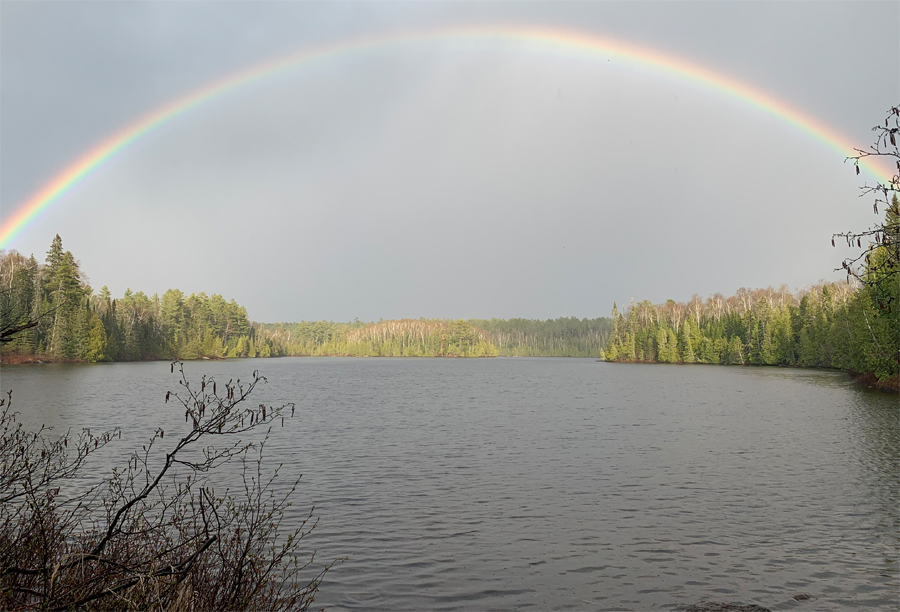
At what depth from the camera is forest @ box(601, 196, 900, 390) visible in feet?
169

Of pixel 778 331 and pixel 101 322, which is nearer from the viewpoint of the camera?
pixel 101 322

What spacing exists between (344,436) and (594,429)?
14447 mm

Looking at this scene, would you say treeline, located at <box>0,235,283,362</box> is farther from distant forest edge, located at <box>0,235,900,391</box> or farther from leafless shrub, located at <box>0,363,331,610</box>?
leafless shrub, located at <box>0,363,331,610</box>

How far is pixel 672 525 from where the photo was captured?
48.5ft

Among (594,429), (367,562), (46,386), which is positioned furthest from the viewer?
(46,386)

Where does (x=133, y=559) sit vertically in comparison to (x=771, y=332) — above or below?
below

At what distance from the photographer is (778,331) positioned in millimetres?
117562

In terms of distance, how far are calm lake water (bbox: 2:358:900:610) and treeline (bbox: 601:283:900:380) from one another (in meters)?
18.9

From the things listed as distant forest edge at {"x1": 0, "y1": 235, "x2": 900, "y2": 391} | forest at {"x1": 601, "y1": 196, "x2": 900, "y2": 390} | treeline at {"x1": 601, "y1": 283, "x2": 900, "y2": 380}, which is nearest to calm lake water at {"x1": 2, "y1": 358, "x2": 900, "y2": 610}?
forest at {"x1": 601, "y1": 196, "x2": 900, "y2": 390}

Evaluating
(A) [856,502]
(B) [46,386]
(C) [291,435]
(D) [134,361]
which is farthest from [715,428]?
Answer: (D) [134,361]

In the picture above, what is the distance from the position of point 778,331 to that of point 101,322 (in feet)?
435

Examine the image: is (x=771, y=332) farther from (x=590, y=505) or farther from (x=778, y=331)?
(x=590, y=505)

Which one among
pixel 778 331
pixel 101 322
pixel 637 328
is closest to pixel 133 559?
pixel 101 322

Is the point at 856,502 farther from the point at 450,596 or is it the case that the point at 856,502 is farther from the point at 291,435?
the point at 291,435
